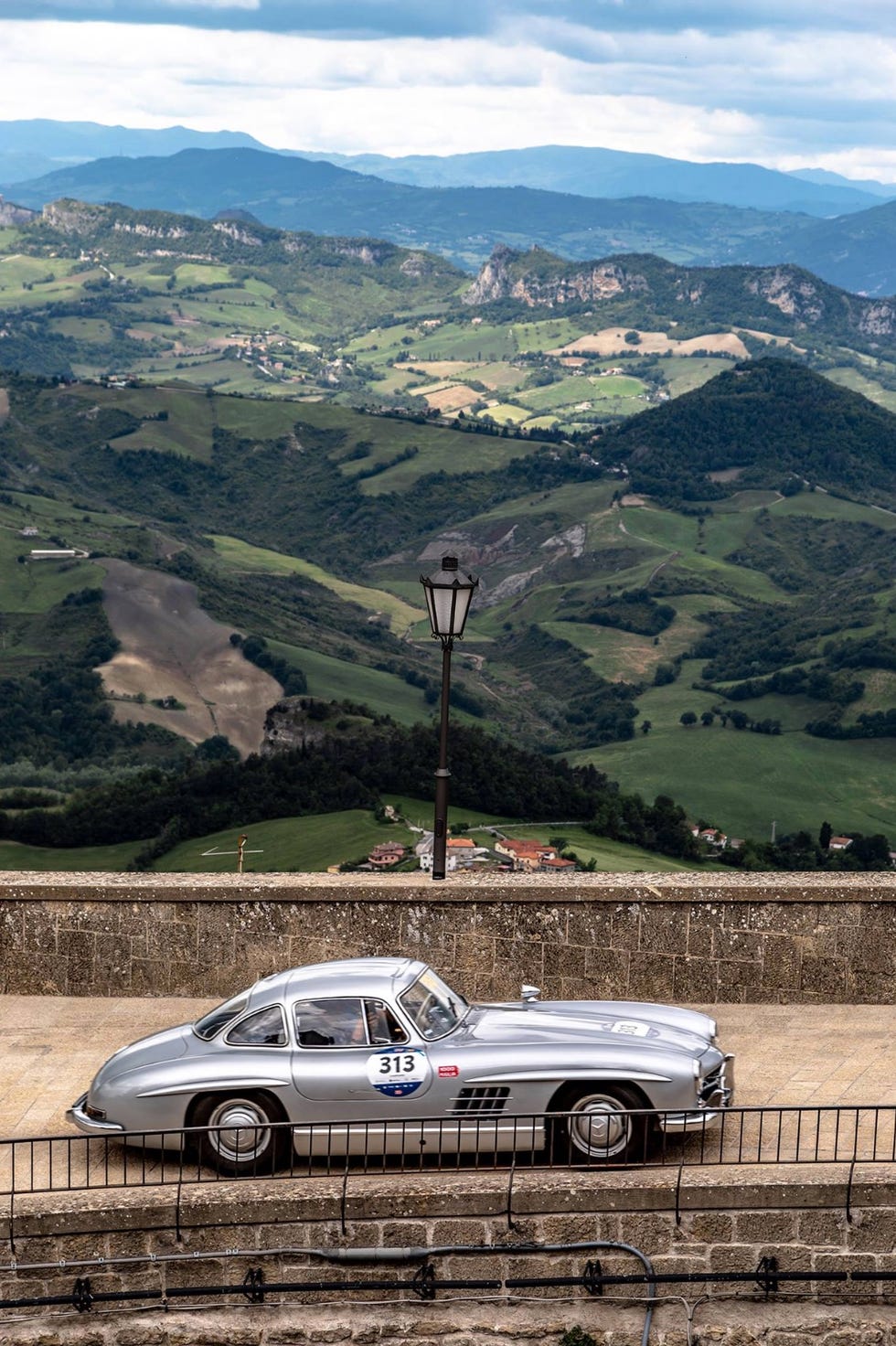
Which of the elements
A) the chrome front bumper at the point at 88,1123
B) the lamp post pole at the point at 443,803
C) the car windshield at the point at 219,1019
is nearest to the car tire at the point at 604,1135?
the car windshield at the point at 219,1019

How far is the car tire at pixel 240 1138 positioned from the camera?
39.4ft

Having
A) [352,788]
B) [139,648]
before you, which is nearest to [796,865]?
[352,788]

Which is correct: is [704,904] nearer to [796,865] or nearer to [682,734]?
[796,865]

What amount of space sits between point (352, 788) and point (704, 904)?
9061 cm

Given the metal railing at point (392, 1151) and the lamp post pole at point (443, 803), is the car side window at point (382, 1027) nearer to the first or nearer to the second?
the metal railing at point (392, 1151)

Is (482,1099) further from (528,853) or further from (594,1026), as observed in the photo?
(528,853)

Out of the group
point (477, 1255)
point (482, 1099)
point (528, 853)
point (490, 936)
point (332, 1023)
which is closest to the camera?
point (477, 1255)

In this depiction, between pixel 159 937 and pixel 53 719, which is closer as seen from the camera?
pixel 159 937

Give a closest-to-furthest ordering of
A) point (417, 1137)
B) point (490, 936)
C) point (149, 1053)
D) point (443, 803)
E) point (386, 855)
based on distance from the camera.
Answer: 1. point (417, 1137)
2. point (149, 1053)
3. point (490, 936)
4. point (443, 803)
5. point (386, 855)

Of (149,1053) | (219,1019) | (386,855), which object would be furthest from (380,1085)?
(386,855)

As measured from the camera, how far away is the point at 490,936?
16312 millimetres

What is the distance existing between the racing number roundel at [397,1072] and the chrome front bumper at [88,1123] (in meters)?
1.82

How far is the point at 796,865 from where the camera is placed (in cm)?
9056

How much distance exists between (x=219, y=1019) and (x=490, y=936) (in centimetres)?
432
